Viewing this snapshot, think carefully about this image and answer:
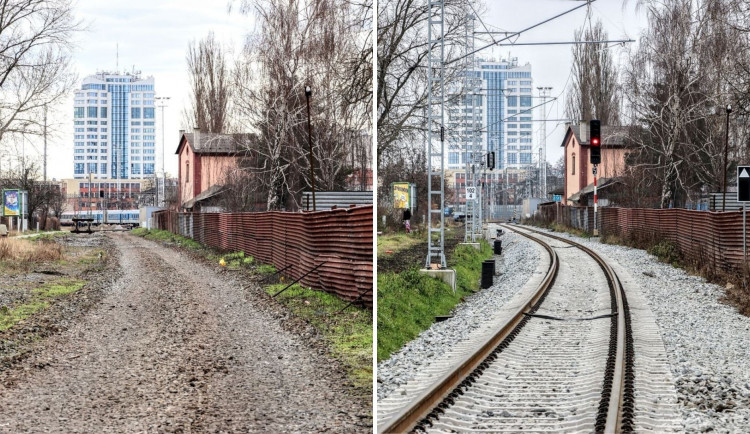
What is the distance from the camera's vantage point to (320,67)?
2350 centimetres

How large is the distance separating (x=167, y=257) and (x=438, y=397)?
858 inches

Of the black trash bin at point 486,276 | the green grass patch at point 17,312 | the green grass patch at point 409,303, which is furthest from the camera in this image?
the black trash bin at point 486,276

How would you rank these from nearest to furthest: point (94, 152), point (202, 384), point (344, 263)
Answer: point (202, 384)
point (344, 263)
point (94, 152)

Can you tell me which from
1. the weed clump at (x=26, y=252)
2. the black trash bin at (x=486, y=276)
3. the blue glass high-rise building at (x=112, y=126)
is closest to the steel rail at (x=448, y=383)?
the black trash bin at (x=486, y=276)

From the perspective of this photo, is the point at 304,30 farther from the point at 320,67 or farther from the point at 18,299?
the point at 18,299

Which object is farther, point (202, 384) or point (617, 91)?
point (617, 91)

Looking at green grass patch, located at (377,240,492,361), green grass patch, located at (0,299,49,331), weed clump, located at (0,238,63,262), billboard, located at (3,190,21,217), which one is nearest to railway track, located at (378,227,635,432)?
green grass patch, located at (377,240,492,361)

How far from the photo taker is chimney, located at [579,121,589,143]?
26.7m

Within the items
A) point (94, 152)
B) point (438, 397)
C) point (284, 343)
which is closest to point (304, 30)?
point (284, 343)

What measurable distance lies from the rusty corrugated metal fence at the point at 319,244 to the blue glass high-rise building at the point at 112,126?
994 centimetres

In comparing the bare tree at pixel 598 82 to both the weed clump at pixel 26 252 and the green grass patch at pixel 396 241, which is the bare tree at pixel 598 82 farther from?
the weed clump at pixel 26 252

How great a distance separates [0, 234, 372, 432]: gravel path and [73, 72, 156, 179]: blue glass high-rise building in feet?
66.4

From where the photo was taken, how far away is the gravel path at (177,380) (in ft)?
21.1

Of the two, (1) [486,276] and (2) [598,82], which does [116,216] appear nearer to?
(2) [598,82]
